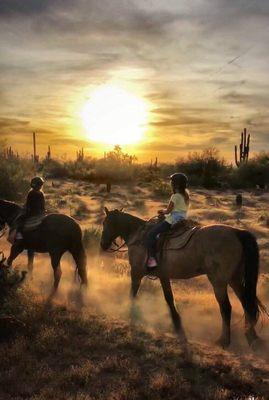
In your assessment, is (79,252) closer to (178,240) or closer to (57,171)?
(178,240)

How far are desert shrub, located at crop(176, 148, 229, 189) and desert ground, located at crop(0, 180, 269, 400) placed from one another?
30144mm

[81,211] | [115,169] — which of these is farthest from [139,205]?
[115,169]

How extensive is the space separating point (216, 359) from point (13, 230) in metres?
6.22

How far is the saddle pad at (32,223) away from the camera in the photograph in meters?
11.8

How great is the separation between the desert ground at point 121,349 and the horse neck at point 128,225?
159cm

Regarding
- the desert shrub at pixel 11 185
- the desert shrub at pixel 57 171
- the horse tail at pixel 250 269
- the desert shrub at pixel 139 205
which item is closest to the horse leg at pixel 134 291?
the horse tail at pixel 250 269

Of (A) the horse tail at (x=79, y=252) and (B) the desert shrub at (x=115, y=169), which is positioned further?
(B) the desert shrub at (x=115, y=169)

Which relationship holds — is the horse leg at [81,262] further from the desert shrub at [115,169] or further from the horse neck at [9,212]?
the desert shrub at [115,169]

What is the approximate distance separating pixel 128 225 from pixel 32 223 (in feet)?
8.61

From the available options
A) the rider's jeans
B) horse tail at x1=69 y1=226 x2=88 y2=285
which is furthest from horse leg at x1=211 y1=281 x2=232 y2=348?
horse tail at x1=69 y1=226 x2=88 y2=285

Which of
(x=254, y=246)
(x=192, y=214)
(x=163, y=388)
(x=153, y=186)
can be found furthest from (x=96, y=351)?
(x=153, y=186)

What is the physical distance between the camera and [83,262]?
12117 mm

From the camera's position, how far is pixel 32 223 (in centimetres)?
1188

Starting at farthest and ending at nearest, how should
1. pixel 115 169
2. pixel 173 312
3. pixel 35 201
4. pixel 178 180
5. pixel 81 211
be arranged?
1. pixel 115 169
2. pixel 81 211
3. pixel 35 201
4. pixel 173 312
5. pixel 178 180
